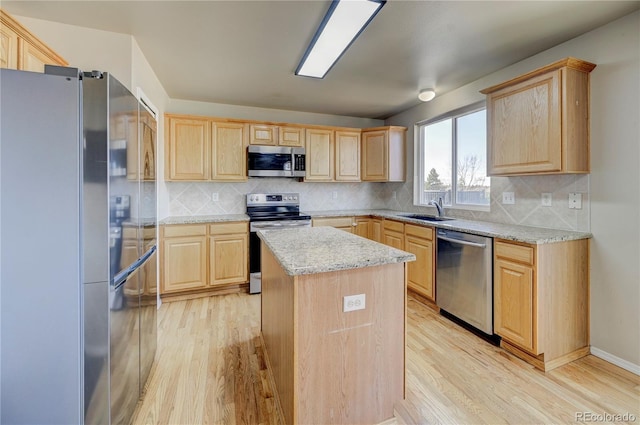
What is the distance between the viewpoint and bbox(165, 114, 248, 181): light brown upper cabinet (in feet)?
11.4

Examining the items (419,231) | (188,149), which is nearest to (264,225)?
(188,149)

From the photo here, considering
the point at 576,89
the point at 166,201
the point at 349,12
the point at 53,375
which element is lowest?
the point at 53,375

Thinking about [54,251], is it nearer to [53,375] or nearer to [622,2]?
[53,375]

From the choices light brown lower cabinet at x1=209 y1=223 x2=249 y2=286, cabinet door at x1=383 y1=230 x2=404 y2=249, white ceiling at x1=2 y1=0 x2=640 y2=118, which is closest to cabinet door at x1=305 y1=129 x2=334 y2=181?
white ceiling at x1=2 y1=0 x2=640 y2=118

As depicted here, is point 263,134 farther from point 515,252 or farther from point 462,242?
point 515,252

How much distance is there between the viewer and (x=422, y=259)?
315cm

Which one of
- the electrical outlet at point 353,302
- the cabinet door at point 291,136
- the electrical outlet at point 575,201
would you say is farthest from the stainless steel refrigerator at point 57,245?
the electrical outlet at point 575,201

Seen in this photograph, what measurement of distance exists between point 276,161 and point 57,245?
2.87 metres

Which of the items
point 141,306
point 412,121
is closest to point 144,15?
point 141,306

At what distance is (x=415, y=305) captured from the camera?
10.5 ft

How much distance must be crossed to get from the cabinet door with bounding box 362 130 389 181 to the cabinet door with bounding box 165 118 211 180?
2.27 meters

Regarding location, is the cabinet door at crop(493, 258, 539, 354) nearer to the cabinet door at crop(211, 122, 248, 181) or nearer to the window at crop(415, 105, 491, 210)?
the window at crop(415, 105, 491, 210)

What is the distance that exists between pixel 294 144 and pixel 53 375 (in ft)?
11.1

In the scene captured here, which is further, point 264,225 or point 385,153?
point 385,153
